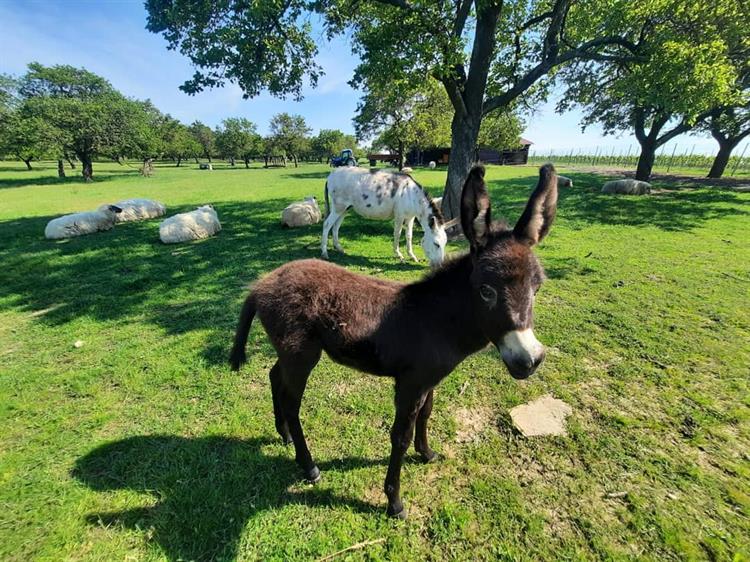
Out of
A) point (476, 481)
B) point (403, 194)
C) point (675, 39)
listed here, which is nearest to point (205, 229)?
point (403, 194)

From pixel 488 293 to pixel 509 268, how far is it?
0.69ft

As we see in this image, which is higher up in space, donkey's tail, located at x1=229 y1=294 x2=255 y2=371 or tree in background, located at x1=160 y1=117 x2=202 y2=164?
tree in background, located at x1=160 y1=117 x2=202 y2=164

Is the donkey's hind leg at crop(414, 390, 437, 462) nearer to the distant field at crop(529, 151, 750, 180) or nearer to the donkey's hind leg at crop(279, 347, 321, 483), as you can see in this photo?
the donkey's hind leg at crop(279, 347, 321, 483)

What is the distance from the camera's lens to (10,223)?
12625 millimetres

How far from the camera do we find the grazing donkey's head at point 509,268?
6.53ft

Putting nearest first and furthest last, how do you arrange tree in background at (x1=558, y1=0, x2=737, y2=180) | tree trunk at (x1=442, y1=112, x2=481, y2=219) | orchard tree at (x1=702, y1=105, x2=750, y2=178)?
tree in background at (x1=558, y1=0, x2=737, y2=180)
tree trunk at (x1=442, y1=112, x2=481, y2=219)
orchard tree at (x1=702, y1=105, x2=750, y2=178)

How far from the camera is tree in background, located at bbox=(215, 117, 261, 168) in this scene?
73.0 meters

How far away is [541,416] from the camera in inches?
143

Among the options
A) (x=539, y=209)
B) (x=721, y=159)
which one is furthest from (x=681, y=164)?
(x=539, y=209)

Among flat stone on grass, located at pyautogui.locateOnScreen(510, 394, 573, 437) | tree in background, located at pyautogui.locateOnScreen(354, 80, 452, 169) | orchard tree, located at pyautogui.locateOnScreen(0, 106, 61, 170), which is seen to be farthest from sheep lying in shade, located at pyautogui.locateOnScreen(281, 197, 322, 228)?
orchard tree, located at pyautogui.locateOnScreen(0, 106, 61, 170)

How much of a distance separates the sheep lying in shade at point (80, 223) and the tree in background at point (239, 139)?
6783 centimetres

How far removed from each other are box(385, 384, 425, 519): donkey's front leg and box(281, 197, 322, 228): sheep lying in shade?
10136mm

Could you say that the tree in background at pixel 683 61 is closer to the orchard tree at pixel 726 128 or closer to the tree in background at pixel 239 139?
the orchard tree at pixel 726 128

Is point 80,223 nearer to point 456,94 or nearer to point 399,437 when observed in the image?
point 456,94
